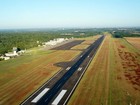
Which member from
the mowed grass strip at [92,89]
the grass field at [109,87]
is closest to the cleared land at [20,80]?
the mowed grass strip at [92,89]

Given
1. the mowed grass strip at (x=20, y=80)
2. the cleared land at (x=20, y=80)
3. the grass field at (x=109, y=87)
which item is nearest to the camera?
the grass field at (x=109, y=87)

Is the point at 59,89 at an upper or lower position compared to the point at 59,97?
lower

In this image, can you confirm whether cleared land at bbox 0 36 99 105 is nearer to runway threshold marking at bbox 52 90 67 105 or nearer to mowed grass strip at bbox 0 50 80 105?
mowed grass strip at bbox 0 50 80 105

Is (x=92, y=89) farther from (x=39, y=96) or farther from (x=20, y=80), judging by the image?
(x=20, y=80)

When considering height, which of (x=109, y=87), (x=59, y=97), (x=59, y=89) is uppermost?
(x=59, y=97)

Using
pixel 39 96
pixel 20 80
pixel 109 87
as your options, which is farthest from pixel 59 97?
pixel 20 80

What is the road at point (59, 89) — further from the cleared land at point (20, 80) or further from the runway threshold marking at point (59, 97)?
the cleared land at point (20, 80)

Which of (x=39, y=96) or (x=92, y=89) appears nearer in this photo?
(x=39, y=96)

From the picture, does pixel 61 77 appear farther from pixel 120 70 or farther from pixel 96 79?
pixel 120 70

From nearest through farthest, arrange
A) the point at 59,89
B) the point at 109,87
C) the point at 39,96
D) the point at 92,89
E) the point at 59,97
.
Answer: the point at 59,97 → the point at 39,96 → the point at 59,89 → the point at 92,89 → the point at 109,87

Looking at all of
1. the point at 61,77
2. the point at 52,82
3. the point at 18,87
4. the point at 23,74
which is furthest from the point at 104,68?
the point at 18,87

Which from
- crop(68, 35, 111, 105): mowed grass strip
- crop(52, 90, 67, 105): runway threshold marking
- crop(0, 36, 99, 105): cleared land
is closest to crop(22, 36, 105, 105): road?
crop(52, 90, 67, 105): runway threshold marking
